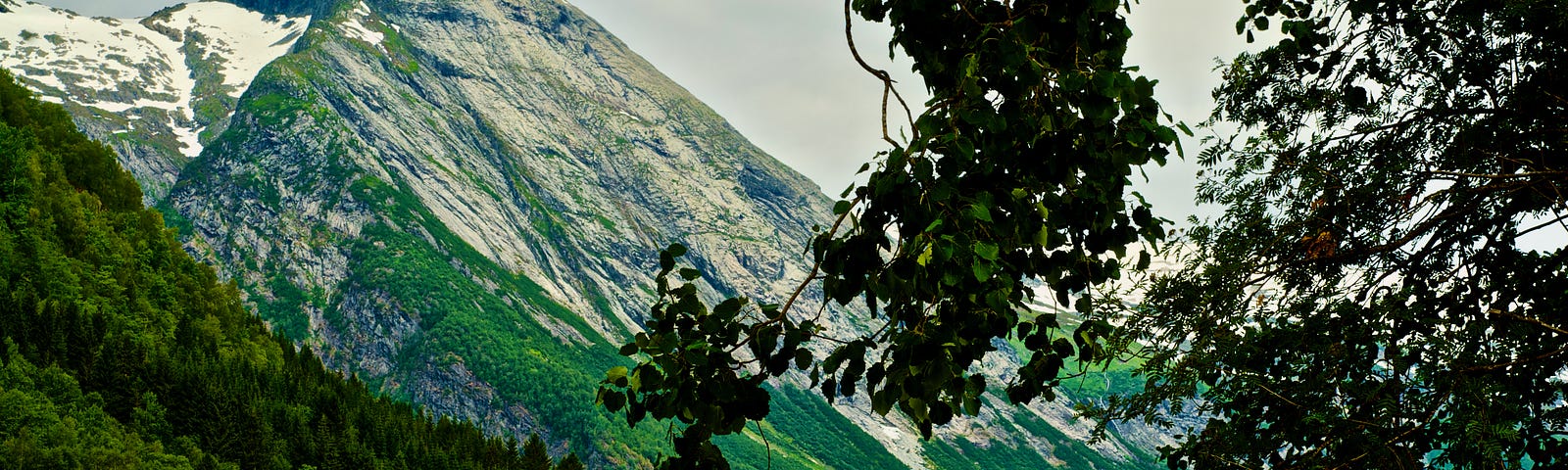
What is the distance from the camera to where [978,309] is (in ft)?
13.4

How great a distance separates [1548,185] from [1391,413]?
7.10 feet

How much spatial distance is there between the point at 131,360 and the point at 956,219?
10231cm

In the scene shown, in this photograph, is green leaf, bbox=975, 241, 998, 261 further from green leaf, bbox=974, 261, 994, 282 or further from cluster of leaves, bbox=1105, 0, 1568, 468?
cluster of leaves, bbox=1105, 0, 1568, 468

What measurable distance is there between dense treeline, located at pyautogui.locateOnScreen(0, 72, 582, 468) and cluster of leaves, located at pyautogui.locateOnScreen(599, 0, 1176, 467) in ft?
274

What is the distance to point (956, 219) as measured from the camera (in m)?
3.84

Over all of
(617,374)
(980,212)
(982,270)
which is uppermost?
(980,212)

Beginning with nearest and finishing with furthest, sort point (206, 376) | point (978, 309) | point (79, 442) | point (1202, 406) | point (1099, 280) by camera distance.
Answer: point (978, 309)
point (1099, 280)
point (1202, 406)
point (79, 442)
point (206, 376)

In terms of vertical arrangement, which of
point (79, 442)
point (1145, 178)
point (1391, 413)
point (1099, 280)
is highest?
point (1391, 413)

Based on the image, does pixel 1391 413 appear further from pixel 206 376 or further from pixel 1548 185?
pixel 206 376

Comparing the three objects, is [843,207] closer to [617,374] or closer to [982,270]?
[982,270]

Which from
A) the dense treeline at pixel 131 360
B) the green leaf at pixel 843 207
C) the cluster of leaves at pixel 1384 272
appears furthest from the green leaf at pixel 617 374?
the dense treeline at pixel 131 360

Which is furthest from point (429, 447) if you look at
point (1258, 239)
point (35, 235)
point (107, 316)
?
point (1258, 239)

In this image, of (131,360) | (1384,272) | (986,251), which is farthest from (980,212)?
(131,360)

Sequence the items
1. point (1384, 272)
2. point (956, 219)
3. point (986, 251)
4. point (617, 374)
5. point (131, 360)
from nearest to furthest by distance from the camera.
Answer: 1. point (986, 251)
2. point (956, 219)
3. point (617, 374)
4. point (1384, 272)
5. point (131, 360)
